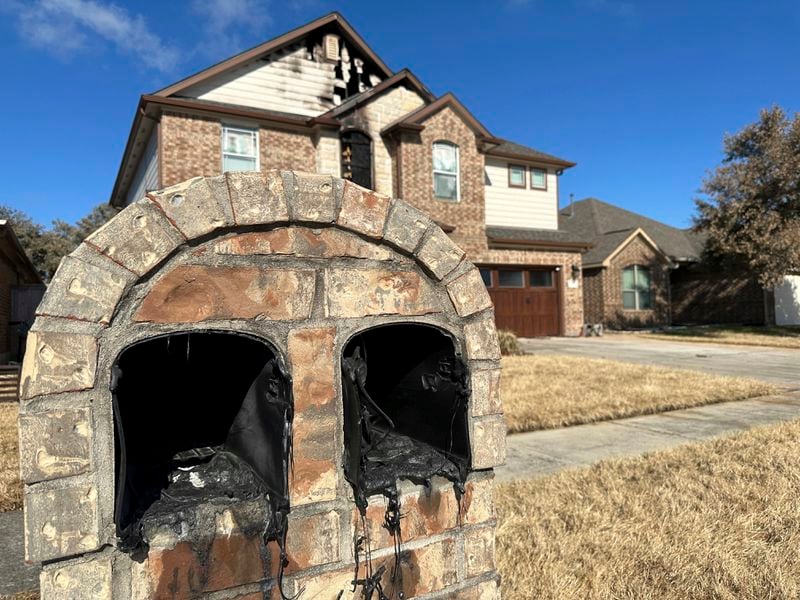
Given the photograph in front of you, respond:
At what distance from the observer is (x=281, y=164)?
13.4 m

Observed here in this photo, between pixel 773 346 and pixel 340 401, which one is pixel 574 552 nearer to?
pixel 340 401

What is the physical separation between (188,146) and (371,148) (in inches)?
182

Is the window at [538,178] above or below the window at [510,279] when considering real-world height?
above

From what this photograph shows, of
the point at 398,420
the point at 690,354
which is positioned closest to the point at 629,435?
the point at 398,420

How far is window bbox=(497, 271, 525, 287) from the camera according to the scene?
17297mm

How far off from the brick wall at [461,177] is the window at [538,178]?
291 cm

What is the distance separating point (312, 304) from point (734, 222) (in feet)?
62.7

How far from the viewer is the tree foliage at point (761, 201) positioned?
16.4 m

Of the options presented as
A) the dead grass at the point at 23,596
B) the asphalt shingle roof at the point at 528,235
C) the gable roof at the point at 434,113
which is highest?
the gable roof at the point at 434,113

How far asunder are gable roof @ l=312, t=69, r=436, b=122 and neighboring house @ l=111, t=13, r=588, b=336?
4cm

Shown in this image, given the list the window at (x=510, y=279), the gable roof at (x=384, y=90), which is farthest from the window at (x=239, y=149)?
the window at (x=510, y=279)

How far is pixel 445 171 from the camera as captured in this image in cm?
1540

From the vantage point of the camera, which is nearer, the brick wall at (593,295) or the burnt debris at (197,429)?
the burnt debris at (197,429)

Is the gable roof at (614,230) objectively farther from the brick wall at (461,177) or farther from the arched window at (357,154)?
the arched window at (357,154)
